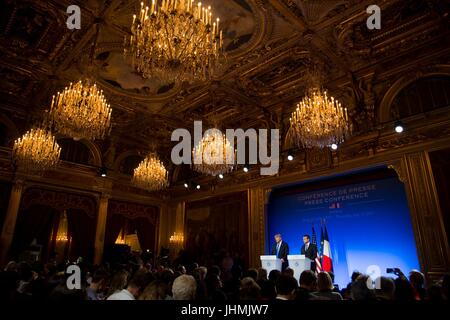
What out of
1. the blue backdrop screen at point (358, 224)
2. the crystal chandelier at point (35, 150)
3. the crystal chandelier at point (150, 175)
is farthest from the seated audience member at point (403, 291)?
the crystal chandelier at point (35, 150)

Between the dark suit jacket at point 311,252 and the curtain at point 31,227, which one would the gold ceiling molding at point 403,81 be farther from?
the curtain at point 31,227

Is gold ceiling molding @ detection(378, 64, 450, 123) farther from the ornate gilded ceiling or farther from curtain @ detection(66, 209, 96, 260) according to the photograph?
curtain @ detection(66, 209, 96, 260)

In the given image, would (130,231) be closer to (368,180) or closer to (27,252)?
(27,252)

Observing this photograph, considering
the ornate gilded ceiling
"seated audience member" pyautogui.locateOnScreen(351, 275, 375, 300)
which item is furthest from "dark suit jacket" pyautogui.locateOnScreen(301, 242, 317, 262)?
"seated audience member" pyautogui.locateOnScreen(351, 275, 375, 300)

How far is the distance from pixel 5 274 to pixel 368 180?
340 inches

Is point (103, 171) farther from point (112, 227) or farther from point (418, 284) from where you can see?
point (418, 284)

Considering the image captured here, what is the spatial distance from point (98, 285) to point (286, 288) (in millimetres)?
2827

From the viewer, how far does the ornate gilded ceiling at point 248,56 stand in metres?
6.34

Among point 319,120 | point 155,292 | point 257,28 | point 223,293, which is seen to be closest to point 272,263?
point 319,120

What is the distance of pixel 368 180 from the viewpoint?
8.79 m

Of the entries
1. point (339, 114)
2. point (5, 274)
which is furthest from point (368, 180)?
point (5, 274)

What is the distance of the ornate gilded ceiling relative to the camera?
6344mm

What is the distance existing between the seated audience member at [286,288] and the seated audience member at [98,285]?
267 cm

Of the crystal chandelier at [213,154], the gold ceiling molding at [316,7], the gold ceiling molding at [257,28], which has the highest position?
the gold ceiling molding at [257,28]
